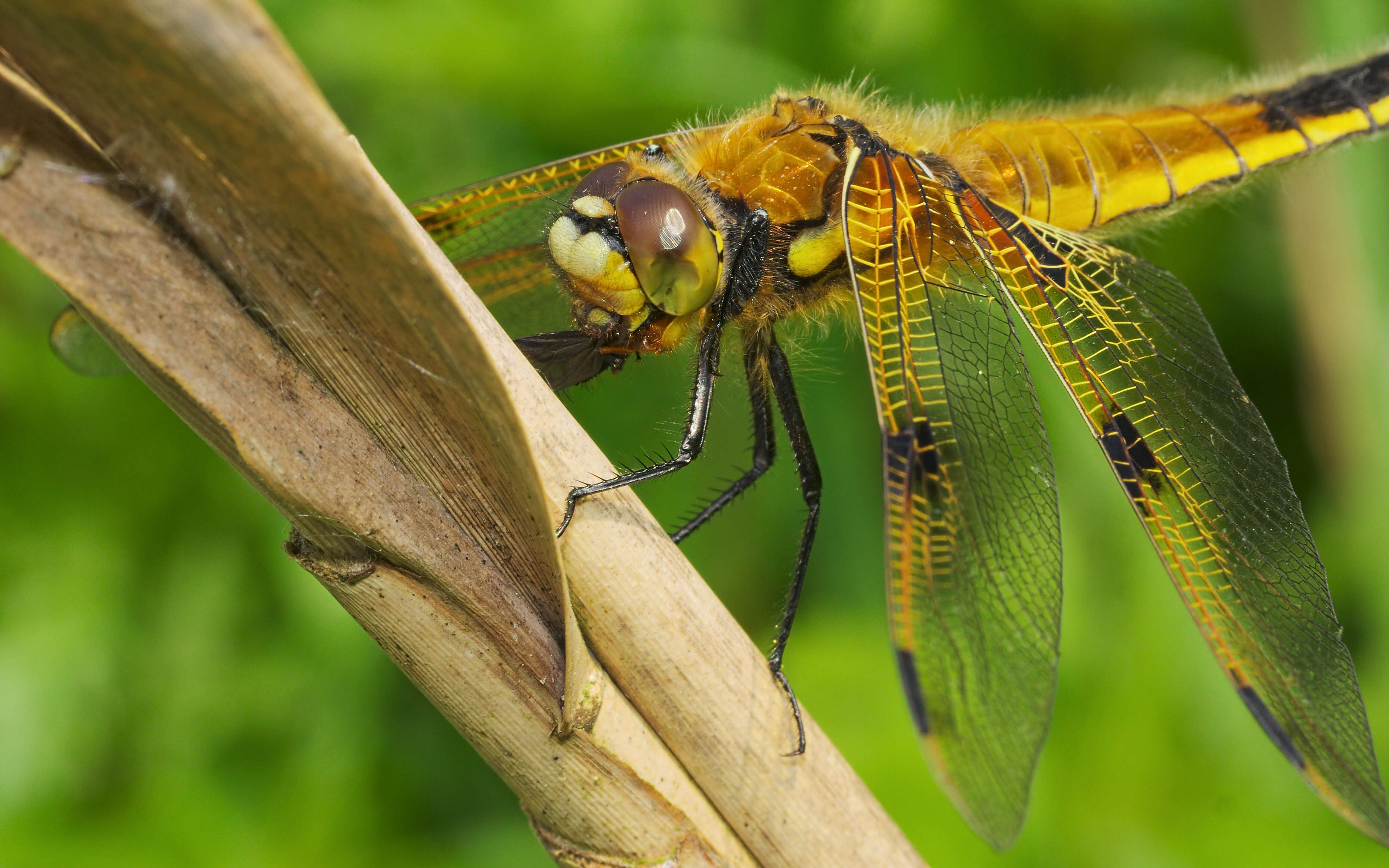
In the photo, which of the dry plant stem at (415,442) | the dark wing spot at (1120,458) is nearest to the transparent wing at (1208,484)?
the dark wing spot at (1120,458)

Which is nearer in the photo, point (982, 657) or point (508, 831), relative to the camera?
point (982, 657)

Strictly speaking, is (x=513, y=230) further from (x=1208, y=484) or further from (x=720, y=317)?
(x=1208, y=484)

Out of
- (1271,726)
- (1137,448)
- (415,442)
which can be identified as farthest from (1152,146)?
(415,442)

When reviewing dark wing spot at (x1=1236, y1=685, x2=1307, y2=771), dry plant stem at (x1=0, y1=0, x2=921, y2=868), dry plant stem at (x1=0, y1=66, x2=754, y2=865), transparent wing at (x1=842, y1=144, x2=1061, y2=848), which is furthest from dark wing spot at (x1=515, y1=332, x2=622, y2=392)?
dark wing spot at (x1=1236, y1=685, x2=1307, y2=771)

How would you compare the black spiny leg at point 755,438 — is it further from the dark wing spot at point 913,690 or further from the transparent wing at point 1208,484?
the dark wing spot at point 913,690

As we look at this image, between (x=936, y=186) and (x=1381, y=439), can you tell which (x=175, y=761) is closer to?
(x=936, y=186)

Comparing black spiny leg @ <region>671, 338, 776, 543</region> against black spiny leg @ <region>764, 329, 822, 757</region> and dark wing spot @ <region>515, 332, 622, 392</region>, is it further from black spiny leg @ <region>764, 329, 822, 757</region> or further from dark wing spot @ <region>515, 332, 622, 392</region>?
dark wing spot @ <region>515, 332, 622, 392</region>

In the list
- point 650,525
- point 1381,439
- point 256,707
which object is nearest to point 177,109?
point 650,525
